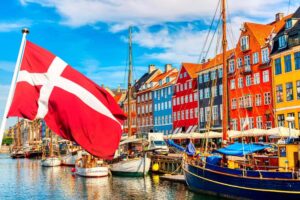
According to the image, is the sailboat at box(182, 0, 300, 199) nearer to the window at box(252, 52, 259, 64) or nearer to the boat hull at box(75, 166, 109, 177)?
the boat hull at box(75, 166, 109, 177)

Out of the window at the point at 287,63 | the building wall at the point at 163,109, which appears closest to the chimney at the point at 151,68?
the building wall at the point at 163,109

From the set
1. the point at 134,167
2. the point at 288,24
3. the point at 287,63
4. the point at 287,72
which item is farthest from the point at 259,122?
the point at 134,167

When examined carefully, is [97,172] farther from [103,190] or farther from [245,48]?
[245,48]

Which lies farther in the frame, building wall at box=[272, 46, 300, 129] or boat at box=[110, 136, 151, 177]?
building wall at box=[272, 46, 300, 129]

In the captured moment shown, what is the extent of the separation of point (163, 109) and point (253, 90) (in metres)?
33.1

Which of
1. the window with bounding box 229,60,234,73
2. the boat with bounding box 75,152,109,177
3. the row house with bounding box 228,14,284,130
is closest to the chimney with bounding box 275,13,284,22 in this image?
the row house with bounding box 228,14,284,130

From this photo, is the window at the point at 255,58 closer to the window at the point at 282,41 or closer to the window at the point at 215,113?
the window at the point at 282,41

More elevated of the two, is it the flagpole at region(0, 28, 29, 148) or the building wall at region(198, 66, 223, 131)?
the building wall at region(198, 66, 223, 131)

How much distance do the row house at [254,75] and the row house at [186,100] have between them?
13718mm

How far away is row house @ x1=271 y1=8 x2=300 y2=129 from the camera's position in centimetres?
5319

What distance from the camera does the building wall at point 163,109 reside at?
298ft

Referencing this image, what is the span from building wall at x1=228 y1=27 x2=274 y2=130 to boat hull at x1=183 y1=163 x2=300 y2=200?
25770 millimetres

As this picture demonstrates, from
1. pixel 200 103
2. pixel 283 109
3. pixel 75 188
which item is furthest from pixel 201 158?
pixel 200 103

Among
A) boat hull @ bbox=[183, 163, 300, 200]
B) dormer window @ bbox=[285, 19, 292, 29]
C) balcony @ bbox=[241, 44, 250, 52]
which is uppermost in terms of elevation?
dormer window @ bbox=[285, 19, 292, 29]
